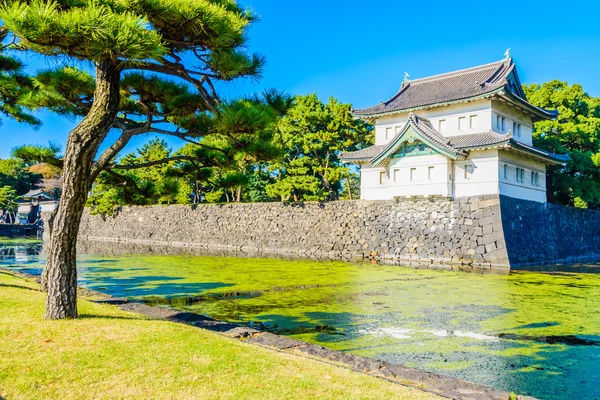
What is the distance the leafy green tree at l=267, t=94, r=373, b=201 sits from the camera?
21.8 meters

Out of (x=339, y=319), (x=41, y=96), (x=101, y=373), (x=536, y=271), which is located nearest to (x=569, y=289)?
(x=536, y=271)

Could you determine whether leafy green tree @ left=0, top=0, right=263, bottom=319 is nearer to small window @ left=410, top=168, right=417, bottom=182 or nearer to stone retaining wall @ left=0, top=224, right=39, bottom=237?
small window @ left=410, top=168, right=417, bottom=182

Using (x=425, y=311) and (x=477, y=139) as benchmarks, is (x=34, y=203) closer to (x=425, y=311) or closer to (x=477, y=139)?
(x=477, y=139)

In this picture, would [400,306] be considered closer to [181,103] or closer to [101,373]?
[181,103]

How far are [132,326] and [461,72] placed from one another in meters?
18.4

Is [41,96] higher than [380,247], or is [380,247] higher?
[41,96]

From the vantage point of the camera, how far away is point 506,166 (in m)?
16.2

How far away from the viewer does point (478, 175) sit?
52.4 feet

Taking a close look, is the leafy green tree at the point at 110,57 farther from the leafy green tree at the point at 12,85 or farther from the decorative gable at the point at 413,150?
the decorative gable at the point at 413,150

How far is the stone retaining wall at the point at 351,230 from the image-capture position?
48.8ft

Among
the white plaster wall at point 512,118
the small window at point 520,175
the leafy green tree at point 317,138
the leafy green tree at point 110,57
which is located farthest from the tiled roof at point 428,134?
the leafy green tree at point 110,57

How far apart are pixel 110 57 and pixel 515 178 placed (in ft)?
51.6

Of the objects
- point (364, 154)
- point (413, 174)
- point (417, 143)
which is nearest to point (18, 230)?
point (364, 154)

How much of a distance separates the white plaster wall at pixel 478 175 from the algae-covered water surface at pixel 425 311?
4.34m
